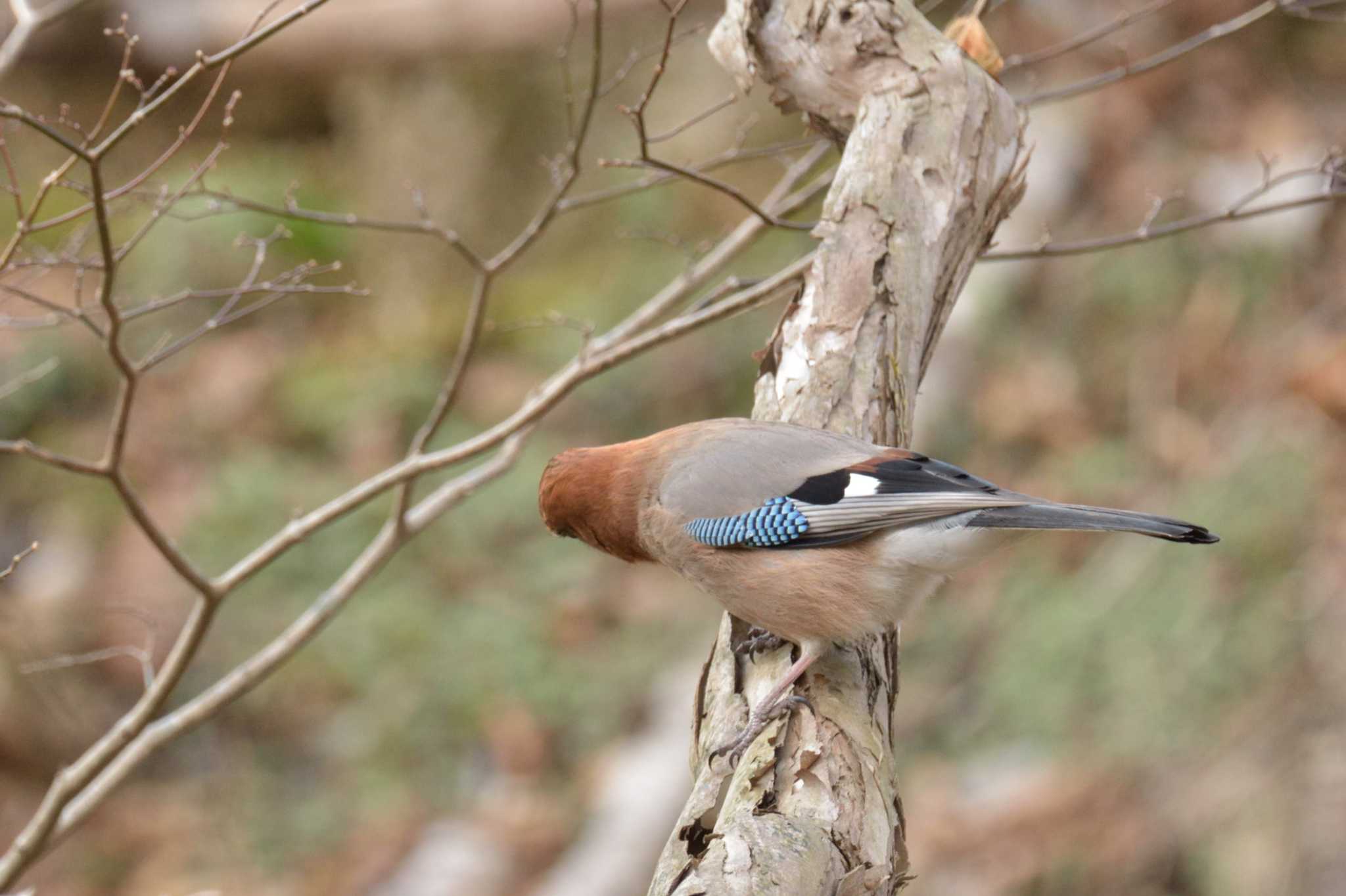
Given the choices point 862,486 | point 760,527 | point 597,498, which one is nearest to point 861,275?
point 862,486

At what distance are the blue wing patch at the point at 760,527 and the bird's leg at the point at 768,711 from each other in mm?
379

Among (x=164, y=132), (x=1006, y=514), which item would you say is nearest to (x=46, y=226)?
(x=1006, y=514)

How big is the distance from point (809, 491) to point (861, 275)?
70 centimetres

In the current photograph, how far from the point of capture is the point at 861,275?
143 inches

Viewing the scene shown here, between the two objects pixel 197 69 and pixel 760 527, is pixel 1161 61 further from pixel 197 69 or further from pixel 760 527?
pixel 197 69

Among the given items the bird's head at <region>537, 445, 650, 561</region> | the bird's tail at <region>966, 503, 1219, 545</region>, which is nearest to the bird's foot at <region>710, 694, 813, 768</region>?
the bird's tail at <region>966, 503, 1219, 545</region>

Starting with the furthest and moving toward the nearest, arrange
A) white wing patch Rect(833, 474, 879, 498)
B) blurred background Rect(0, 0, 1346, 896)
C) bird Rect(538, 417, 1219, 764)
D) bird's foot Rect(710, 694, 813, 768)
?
blurred background Rect(0, 0, 1346, 896) < white wing patch Rect(833, 474, 879, 498) < bird Rect(538, 417, 1219, 764) < bird's foot Rect(710, 694, 813, 768)

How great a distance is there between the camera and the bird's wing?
3.29m

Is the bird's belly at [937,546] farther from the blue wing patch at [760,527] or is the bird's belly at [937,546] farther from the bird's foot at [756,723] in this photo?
the bird's foot at [756,723]

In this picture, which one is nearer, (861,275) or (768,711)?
(768,711)

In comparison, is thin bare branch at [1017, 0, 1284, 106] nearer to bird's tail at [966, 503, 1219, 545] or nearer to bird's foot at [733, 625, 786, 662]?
bird's tail at [966, 503, 1219, 545]

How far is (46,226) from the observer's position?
134 inches

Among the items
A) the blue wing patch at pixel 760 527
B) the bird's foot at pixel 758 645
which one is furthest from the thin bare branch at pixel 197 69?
the bird's foot at pixel 758 645

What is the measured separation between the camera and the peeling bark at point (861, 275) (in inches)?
111
